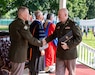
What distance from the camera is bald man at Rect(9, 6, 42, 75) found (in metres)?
3.92

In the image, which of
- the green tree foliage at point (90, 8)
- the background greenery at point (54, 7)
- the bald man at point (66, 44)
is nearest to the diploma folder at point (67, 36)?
the bald man at point (66, 44)

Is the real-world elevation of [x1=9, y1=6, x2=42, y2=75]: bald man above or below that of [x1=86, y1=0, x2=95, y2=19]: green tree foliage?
above

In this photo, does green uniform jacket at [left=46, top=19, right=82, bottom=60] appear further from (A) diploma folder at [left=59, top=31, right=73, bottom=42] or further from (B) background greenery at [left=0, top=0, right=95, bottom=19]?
(B) background greenery at [left=0, top=0, right=95, bottom=19]

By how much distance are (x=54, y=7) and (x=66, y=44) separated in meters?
25.8

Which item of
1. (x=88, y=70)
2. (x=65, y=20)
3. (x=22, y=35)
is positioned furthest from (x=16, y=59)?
(x=88, y=70)

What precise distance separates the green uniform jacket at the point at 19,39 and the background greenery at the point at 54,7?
2113 cm

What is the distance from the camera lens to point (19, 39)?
394 centimetres

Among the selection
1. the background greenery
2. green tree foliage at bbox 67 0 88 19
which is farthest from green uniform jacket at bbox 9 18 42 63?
green tree foliage at bbox 67 0 88 19

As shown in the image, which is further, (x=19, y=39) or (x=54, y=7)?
(x=54, y=7)

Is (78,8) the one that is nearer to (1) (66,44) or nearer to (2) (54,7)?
(2) (54,7)

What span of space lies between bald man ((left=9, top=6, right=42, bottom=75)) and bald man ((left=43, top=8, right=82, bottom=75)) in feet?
1.34

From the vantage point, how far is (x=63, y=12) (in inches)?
154

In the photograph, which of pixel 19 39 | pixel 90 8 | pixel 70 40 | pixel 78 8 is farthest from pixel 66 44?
pixel 90 8

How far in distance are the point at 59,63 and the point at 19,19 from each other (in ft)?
2.85
